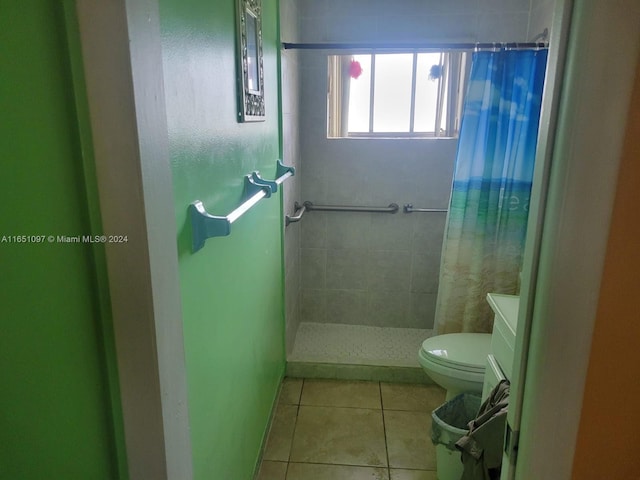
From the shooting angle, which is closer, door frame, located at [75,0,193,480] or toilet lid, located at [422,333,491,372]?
door frame, located at [75,0,193,480]

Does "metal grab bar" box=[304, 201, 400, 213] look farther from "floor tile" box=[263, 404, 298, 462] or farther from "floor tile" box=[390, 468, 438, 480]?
"floor tile" box=[390, 468, 438, 480]

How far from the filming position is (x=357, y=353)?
2652 mm

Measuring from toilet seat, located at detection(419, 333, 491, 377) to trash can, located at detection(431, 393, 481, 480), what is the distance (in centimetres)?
12

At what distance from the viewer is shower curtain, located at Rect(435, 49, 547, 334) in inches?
86.7

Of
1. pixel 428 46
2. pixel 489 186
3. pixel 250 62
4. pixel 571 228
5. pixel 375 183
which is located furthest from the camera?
pixel 375 183

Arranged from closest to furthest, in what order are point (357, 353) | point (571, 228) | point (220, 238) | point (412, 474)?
point (571, 228) < point (220, 238) < point (412, 474) < point (357, 353)

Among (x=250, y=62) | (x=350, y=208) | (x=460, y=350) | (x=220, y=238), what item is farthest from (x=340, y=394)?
(x=250, y=62)

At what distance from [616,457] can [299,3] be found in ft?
8.40

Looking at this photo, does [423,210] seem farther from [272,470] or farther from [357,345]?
[272,470]

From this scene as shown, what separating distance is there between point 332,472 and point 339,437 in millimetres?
223

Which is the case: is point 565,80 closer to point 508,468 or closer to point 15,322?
point 508,468

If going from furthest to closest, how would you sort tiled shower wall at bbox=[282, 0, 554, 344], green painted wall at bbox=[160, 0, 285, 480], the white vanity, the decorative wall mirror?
tiled shower wall at bbox=[282, 0, 554, 344]
the white vanity
the decorative wall mirror
green painted wall at bbox=[160, 0, 285, 480]

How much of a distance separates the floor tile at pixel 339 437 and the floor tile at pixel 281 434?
0.09ft

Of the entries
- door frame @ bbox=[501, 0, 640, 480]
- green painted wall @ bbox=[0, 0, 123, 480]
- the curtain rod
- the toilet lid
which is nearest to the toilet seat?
the toilet lid
